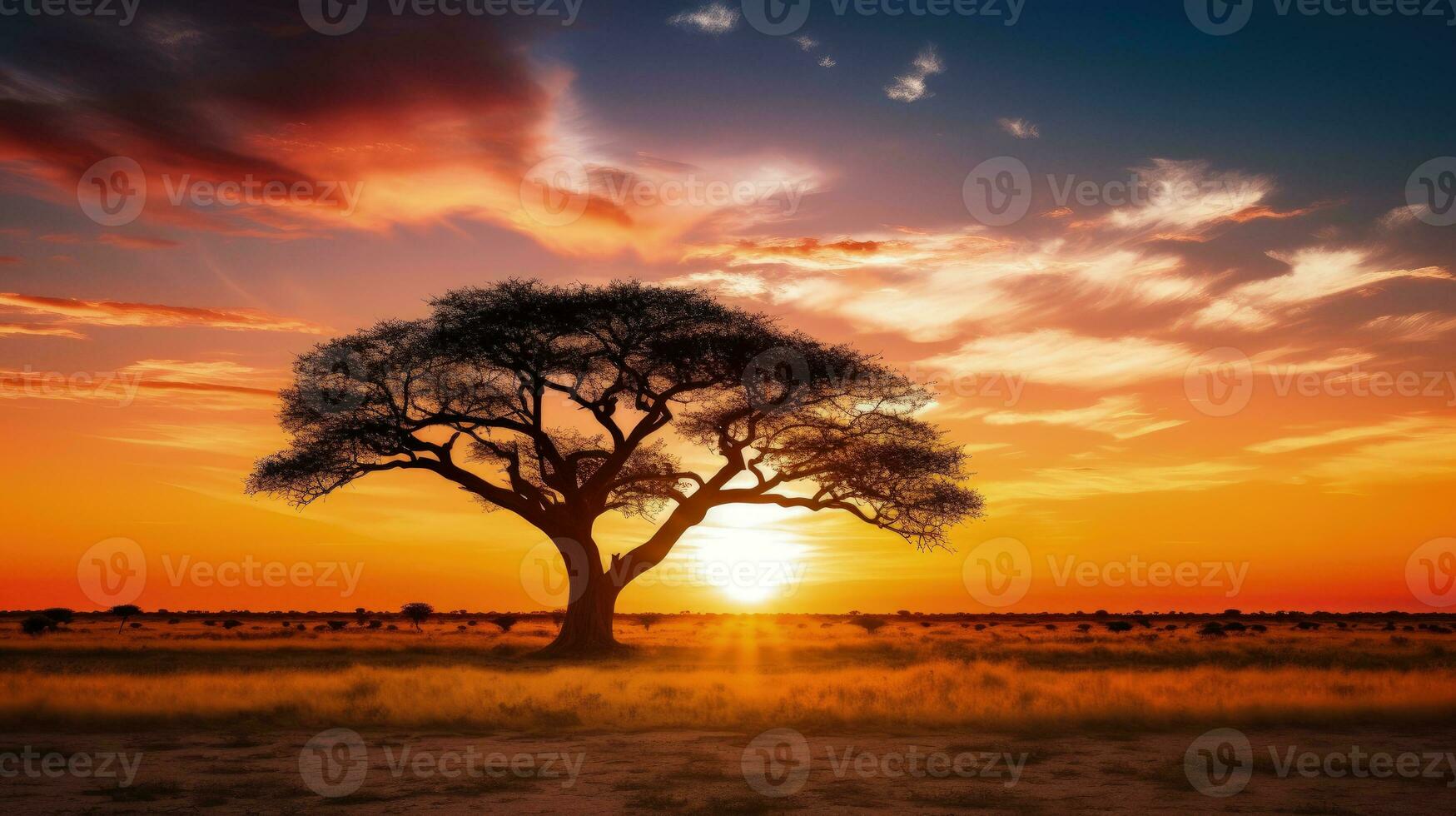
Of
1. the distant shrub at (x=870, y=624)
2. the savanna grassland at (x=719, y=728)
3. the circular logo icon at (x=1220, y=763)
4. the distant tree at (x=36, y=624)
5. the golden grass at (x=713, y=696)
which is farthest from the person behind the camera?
the distant shrub at (x=870, y=624)

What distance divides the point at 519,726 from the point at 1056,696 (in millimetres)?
10007

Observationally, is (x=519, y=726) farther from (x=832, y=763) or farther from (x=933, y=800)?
(x=933, y=800)

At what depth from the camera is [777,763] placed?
43.3ft

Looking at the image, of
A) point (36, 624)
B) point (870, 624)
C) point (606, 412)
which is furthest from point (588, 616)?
point (870, 624)

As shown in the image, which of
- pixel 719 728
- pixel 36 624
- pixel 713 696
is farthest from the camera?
pixel 36 624

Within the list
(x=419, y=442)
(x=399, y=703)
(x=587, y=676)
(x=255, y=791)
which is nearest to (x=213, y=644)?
(x=419, y=442)

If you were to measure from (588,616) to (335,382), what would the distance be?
11.0 metres

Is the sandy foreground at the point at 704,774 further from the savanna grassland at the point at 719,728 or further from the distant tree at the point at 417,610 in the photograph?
the distant tree at the point at 417,610

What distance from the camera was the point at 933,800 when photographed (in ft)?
A: 35.3

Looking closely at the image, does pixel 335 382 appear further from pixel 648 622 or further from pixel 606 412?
pixel 648 622

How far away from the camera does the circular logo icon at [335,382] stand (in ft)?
107

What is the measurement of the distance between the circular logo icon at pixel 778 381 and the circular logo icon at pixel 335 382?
12242mm

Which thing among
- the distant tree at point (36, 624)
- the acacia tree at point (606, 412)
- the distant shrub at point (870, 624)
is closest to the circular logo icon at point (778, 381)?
the acacia tree at point (606, 412)

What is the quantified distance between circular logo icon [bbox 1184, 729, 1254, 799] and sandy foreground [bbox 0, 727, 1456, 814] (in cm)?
16
